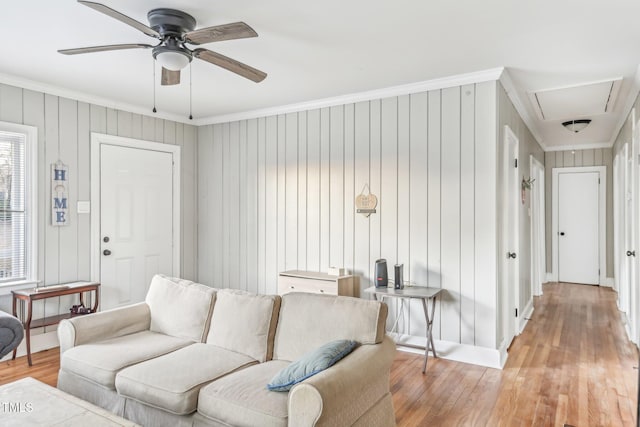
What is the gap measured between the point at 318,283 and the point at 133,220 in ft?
7.59

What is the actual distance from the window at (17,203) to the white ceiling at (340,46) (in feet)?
1.78

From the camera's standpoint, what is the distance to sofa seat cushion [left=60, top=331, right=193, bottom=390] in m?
2.37

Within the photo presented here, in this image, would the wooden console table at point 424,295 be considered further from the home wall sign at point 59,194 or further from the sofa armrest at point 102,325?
the home wall sign at point 59,194

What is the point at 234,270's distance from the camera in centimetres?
521

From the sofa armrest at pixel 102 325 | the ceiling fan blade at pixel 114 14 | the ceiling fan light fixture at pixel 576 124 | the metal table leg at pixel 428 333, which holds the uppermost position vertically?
the ceiling fan light fixture at pixel 576 124

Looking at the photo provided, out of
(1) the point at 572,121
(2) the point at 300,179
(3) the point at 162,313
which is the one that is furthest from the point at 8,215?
(1) the point at 572,121

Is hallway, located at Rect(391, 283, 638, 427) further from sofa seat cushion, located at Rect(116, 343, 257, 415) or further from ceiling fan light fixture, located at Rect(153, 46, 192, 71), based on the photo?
ceiling fan light fixture, located at Rect(153, 46, 192, 71)

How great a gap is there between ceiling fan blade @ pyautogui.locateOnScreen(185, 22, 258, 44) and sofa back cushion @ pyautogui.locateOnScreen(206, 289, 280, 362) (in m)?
1.59

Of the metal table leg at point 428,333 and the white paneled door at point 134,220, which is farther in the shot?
the white paneled door at point 134,220

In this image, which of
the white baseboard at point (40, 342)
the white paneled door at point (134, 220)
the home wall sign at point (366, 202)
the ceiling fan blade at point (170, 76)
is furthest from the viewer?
the white paneled door at point (134, 220)

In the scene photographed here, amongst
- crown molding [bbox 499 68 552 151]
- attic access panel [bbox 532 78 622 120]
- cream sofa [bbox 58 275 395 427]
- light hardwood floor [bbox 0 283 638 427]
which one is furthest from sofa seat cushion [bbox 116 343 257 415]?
attic access panel [bbox 532 78 622 120]

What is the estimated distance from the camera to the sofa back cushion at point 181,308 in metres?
2.84

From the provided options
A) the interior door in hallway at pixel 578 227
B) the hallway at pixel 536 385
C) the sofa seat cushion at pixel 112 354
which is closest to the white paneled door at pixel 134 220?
the sofa seat cushion at pixel 112 354

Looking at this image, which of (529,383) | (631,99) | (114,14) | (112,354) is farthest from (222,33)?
(631,99)
